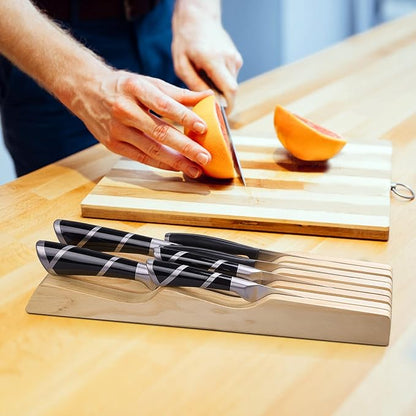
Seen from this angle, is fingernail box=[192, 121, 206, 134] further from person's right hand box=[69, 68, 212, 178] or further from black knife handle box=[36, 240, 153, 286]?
black knife handle box=[36, 240, 153, 286]

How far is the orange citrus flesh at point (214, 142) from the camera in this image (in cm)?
113

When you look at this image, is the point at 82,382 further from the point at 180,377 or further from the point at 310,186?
the point at 310,186

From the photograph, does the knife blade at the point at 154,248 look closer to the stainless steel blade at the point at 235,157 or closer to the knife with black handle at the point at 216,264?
the knife with black handle at the point at 216,264

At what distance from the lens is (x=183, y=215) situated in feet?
3.56

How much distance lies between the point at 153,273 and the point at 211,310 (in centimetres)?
9

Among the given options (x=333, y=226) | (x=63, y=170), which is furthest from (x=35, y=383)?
(x=63, y=170)

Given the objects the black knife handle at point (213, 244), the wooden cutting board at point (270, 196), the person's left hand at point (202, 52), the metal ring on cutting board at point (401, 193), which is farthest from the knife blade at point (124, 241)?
the person's left hand at point (202, 52)

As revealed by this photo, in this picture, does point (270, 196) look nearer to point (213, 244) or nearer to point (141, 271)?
point (213, 244)

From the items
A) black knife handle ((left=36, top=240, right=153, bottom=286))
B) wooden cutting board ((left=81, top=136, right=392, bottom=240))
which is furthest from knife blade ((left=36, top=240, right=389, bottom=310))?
wooden cutting board ((left=81, top=136, right=392, bottom=240))

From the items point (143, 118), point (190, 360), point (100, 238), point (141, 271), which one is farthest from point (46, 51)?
point (190, 360)

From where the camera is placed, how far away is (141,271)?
2.77ft

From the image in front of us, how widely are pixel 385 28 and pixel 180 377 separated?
1.77m

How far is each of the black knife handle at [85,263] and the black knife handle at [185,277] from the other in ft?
0.07

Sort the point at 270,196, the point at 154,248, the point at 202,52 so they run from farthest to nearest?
the point at 202,52
the point at 270,196
the point at 154,248
